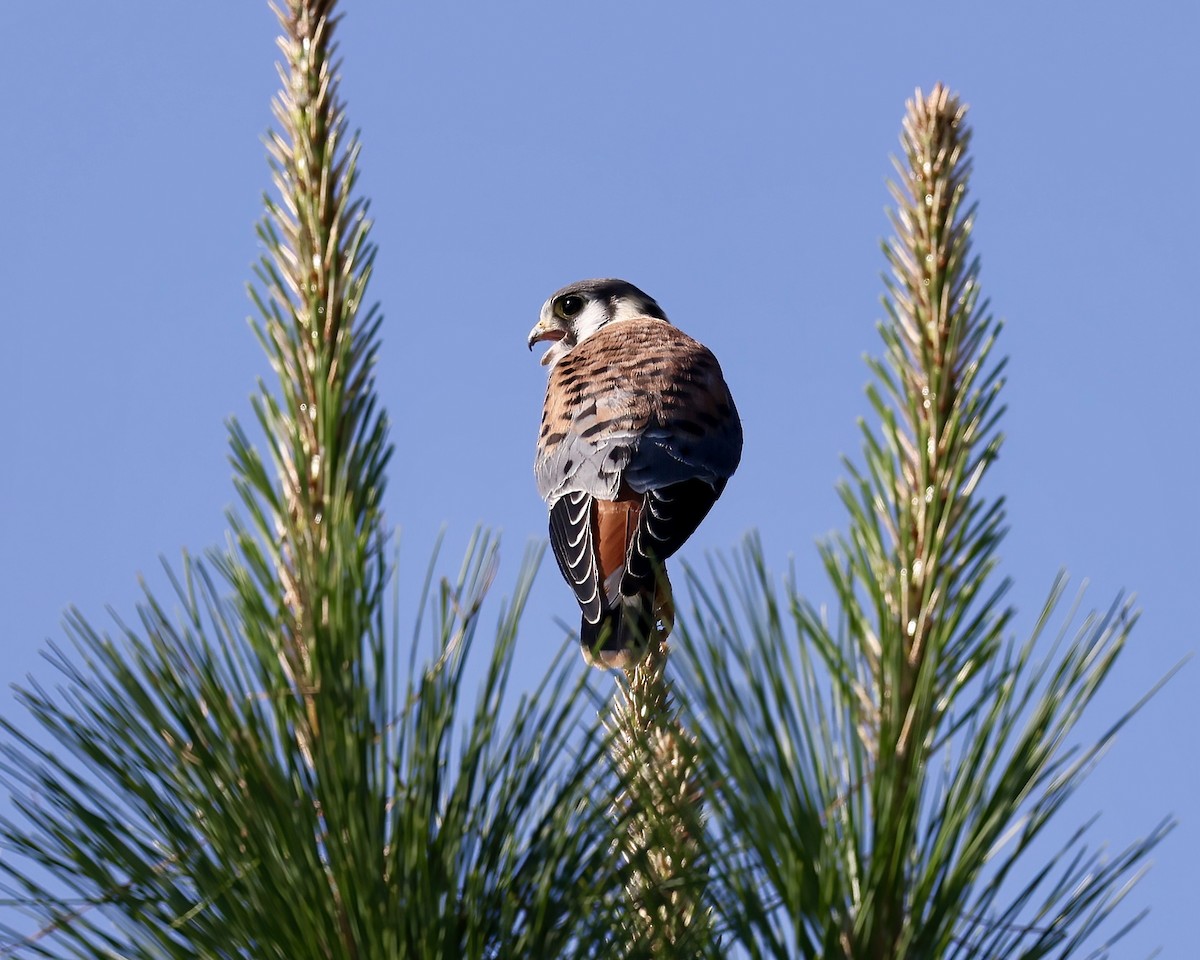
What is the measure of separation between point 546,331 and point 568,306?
207 millimetres

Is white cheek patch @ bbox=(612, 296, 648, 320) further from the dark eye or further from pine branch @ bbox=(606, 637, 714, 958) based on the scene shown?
pine branch @ bbox=(606, 637, 714, 958)

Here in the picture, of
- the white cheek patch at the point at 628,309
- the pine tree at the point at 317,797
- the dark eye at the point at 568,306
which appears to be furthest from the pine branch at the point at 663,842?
the dark eye at the point at 568,306

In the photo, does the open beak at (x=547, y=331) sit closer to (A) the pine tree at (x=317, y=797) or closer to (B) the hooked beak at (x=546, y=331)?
(B) the hooked beak at (x=546, y=331)

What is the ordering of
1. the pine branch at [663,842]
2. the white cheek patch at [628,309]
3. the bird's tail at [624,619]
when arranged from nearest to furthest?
the pine branch at [663,842]
the bird's tail at [624,619]
the white cheek patch at [628,309]

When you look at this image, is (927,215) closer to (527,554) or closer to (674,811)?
(527,554)

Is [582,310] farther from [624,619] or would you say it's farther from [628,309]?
[624,619]

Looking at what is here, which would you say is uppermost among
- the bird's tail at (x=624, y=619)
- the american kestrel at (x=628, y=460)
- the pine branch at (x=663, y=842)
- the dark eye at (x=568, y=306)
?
the dark eye at (x=568, y=306)

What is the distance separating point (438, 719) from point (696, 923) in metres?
0.40

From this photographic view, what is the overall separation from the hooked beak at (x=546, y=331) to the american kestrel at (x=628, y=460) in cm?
128

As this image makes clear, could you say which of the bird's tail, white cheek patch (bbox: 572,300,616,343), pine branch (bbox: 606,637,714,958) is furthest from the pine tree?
white cheek patch (bbox: 572,300,616,343)

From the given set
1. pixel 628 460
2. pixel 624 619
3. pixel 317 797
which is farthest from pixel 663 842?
pixel 628 460

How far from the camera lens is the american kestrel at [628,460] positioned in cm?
465

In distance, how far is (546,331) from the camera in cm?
773

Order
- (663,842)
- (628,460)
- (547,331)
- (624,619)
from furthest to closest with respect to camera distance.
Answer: (547,331) → (628,460) → (624,619) → (663,842)
